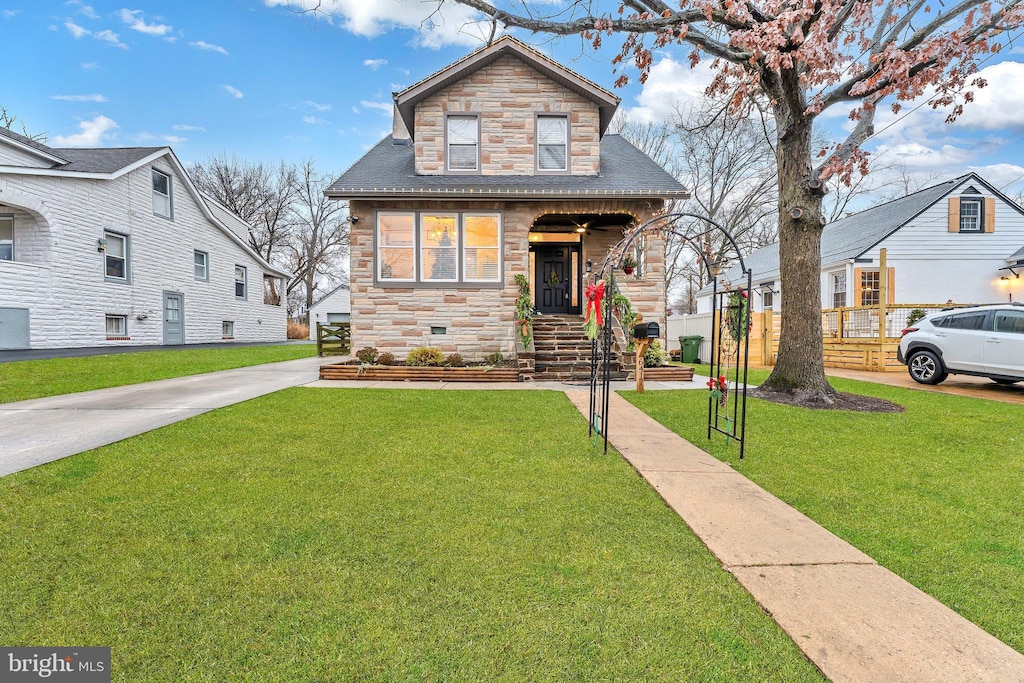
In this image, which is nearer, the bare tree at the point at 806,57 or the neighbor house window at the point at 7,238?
the bare tree at the point at 806,57

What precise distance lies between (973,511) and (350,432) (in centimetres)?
541

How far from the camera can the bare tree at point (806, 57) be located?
6172mm

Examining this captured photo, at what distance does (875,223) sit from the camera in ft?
57.4

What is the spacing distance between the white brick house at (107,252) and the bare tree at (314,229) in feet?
51.6

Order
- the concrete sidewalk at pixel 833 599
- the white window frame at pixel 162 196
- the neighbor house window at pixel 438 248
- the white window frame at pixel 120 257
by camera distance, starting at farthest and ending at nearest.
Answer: the white window frame at pixel 162 196 < the white window frame at pixel 120 257 < the neighbor house window at pixel 438 248 < the concrete sidewalk at pixel 833 599

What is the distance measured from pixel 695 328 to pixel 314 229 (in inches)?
1236

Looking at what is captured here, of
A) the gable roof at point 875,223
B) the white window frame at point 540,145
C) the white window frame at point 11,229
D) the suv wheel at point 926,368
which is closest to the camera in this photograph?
the suv wheel at point 926,368

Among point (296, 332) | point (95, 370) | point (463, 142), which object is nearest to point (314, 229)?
point (296, 332)

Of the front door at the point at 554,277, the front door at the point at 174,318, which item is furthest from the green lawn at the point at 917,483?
the front door at the point at 174,318

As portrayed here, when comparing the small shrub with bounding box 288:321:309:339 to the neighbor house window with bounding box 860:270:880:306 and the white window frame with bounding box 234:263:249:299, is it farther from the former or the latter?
the neighbor house window with bounding box 860:270:880:306

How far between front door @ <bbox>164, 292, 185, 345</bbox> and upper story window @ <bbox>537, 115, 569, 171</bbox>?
15.1 m

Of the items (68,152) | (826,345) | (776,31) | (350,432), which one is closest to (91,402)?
(350,432)

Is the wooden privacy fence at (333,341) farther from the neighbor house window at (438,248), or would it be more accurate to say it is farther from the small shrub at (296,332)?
the small shrub at (296,332)

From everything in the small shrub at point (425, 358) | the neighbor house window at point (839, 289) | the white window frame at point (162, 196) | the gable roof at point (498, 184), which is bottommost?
the small shrub at point (425, 358)
